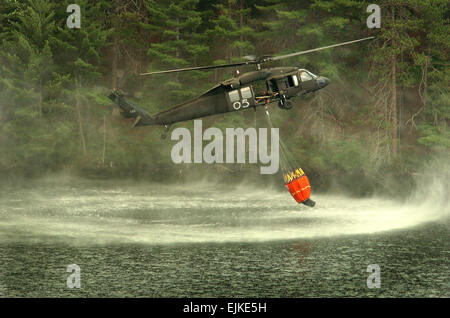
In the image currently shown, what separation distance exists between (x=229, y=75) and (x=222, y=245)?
1307 inches

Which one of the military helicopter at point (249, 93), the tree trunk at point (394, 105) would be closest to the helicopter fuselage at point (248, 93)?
the military helicopter at point (249, 93)

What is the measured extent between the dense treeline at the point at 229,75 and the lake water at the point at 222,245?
10491mm

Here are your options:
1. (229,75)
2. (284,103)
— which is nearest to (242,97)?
(284,103)

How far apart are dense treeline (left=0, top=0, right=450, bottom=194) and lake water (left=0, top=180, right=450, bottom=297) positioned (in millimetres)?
10491

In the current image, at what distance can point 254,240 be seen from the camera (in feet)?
116

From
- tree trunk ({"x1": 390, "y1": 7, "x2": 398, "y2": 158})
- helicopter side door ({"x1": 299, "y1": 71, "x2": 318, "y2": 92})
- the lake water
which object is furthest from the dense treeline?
helicopter side door ({"x1": 299, "y1": 71, "x2": 318, "y2": 92})

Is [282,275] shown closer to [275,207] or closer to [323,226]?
[323,226]

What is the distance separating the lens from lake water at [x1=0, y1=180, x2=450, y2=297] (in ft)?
88.4

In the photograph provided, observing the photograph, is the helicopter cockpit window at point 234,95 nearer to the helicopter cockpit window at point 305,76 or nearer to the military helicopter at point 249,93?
the military helicopter at point 249,93

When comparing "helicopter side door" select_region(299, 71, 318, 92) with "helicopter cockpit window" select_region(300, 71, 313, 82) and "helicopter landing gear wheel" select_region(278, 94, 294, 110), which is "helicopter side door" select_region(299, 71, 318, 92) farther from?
"helicopter landing gear wheel" select_region(278, 94, 294, 110)

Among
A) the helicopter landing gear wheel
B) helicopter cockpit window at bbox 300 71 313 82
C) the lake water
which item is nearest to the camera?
the lake water

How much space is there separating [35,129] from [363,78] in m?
33.3

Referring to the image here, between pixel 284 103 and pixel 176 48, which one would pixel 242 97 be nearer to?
pixel 284 103
